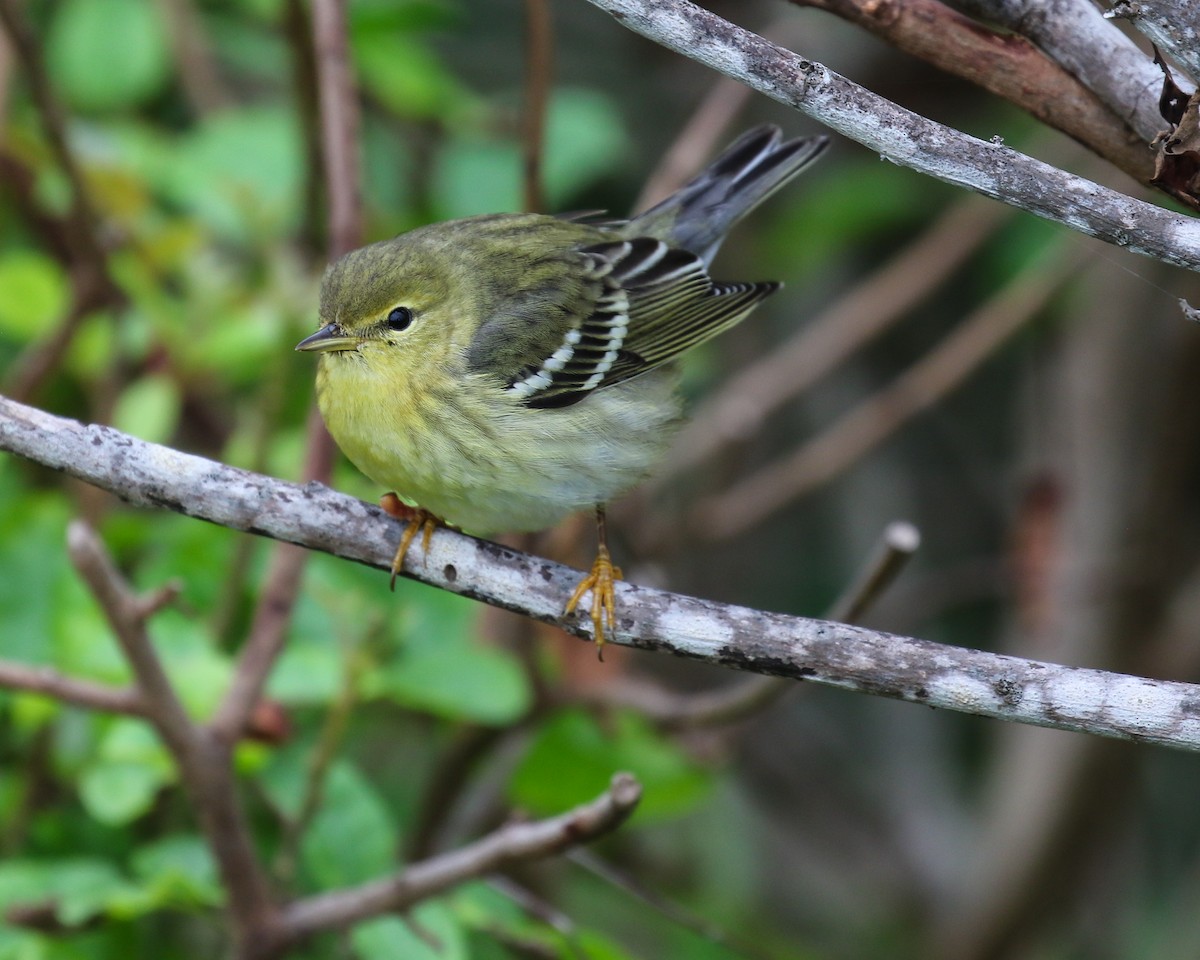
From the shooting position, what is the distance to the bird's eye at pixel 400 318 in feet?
9.58

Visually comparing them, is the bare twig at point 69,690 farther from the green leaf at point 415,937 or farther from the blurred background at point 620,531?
the green leaf at point 415,937

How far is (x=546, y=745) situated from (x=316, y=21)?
1.78 m

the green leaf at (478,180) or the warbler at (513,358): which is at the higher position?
the green leaf at (478,180)

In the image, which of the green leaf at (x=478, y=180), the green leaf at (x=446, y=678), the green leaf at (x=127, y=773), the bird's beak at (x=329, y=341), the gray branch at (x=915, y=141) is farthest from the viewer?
the green leaf at (x=478, y=180)

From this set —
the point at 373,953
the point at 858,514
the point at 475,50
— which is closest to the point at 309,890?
the point at 373,953

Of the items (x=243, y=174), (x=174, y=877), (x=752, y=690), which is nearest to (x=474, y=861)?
(x=174, y=877)

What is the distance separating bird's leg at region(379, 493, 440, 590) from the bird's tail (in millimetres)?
1203

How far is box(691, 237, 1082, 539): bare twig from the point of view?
13.9ft

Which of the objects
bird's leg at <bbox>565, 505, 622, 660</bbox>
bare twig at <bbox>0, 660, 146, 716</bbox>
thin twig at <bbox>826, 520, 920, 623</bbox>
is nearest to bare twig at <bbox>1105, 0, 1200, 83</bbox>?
thin twig at <bbox>826, 520, 920, 623</bbox>

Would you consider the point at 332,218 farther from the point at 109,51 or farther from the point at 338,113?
the point at 109,51

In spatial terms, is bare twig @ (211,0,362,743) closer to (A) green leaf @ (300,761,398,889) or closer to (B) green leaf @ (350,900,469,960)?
(A) green leaf @ (300,761,398,889)

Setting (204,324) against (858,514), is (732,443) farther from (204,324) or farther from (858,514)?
(204,324)

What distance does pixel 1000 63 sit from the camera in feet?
6.48

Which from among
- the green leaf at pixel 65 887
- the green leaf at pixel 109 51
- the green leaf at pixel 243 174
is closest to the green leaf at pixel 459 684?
the green leaf at pixel 65 887
